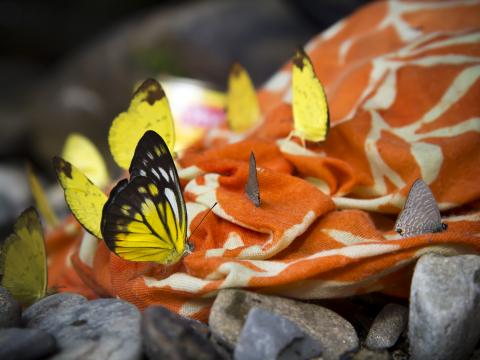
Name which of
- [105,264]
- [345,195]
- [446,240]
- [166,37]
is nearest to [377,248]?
[446,240]

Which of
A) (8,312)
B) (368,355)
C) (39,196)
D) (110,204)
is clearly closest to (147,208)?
(110,204)

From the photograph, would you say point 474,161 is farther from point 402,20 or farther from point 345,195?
point 402,20

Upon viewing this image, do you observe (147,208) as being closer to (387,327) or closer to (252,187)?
(252,187)

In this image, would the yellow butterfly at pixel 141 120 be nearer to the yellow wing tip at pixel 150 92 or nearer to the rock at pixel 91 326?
the yellow wing tip at pixel 150 92

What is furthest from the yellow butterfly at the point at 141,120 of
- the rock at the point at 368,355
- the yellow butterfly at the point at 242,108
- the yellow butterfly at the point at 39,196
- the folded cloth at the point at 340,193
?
the rock at the point at 368,355

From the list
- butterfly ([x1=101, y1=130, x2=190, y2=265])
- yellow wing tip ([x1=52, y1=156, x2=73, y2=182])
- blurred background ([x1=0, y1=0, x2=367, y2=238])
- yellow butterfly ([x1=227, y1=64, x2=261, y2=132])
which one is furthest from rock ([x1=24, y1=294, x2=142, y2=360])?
blurred background ([x1=0, y1=0, x2=367, y2=238])

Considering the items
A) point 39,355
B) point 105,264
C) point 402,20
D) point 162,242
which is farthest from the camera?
point 402,20
